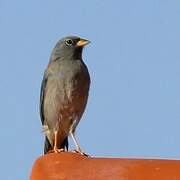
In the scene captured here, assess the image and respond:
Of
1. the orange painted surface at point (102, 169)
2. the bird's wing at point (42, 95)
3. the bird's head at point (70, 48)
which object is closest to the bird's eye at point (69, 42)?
the bird's head at point (70, 48)

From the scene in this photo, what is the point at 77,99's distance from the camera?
29.9 ft

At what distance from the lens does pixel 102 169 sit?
5.41 meters

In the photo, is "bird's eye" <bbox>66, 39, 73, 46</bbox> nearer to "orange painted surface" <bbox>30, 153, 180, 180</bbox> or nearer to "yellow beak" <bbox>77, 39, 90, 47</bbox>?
Result: "yellow beak" <bbox>77, 39, 90, 47</bbox>

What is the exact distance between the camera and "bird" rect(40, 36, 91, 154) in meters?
9.12

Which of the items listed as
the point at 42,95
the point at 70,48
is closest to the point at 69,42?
the point at 70,48

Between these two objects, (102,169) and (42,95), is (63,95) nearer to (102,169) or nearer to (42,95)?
(42,95)

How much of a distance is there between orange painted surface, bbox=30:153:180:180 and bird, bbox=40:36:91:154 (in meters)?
3.23

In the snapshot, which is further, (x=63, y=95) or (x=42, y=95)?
(x=42, y=95)

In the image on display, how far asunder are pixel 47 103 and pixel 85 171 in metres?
4.17

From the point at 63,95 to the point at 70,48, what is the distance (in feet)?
3.22

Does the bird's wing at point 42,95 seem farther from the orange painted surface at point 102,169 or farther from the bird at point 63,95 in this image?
the orange painted surface at point 102,169

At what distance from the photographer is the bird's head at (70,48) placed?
9.77 metres

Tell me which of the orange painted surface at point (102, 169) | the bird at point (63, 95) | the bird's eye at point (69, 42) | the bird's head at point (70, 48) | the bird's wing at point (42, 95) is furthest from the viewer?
the bird's eye at point (69, 42)

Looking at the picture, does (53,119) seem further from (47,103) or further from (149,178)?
(149,178)
